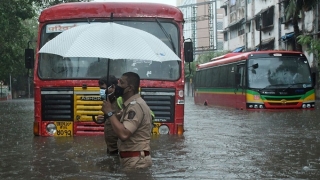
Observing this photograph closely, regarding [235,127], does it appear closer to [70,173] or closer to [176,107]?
[176,107]

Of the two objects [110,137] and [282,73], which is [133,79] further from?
[282,73]

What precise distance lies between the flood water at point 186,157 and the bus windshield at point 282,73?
992 cm

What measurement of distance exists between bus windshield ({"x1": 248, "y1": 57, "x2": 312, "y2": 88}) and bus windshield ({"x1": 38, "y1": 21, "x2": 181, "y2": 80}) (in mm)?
13911

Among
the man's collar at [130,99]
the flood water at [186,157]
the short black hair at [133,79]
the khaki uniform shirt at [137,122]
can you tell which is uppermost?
the short black hair at [133,79]

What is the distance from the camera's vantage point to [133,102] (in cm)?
723

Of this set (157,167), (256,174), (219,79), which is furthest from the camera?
(219,79)

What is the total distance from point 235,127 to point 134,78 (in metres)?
10.2

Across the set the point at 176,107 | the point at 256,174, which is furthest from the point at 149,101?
the point at 256,174

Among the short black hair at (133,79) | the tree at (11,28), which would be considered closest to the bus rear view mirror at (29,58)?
the short black hair at (133,79)

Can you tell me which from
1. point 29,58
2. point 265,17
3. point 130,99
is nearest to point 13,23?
point 265,17

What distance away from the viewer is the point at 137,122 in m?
7.08

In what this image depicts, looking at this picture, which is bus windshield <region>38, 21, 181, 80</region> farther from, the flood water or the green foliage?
the green foliage

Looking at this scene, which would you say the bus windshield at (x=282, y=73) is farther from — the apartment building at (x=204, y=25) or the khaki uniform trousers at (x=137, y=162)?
the apartment building at (x=204, y=25)

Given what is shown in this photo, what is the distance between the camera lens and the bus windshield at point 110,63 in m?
12.1
